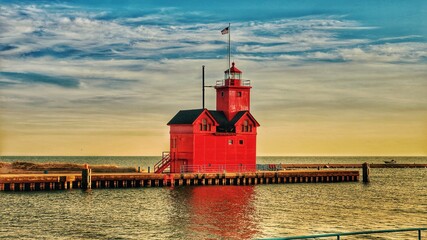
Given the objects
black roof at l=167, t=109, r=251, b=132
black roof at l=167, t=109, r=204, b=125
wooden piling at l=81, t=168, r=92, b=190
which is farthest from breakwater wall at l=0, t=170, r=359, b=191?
black roof at l=167, t=109, r=204, b=125

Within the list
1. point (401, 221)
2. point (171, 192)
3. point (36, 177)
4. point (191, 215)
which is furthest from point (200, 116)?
point (401, 221)

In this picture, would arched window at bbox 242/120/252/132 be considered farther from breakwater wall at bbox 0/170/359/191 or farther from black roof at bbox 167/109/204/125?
black roof at bbox 167/109/204/125

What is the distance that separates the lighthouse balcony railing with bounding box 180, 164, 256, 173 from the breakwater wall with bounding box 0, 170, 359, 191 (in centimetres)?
117

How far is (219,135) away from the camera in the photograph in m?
71.9

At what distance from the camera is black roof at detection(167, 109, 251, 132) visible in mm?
71938

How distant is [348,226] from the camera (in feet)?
139

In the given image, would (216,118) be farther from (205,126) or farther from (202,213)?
(202,213)

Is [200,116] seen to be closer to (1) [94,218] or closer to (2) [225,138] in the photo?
(2) [225,138]

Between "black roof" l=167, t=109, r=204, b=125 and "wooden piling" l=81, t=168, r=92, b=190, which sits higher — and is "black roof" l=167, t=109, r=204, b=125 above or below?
above

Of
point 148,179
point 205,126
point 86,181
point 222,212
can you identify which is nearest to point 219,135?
point 205,126

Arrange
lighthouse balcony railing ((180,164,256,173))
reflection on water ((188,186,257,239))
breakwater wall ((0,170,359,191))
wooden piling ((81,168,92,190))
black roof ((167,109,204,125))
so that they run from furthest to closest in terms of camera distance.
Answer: black roof ((167,109,204,125))
lighthouse balcony railing ((180,164,256,173))
wooden piling ((81,168,92,190))
breakwater wall ((0,170,359,191))
reflection on water ((188,186,257,239))

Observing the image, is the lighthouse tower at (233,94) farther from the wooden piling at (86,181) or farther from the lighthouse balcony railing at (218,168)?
the wooden piling at (86,181)

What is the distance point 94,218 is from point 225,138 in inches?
1151

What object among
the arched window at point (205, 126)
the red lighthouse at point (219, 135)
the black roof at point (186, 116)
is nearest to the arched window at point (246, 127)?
the red lighthouse at point (219, 135)
